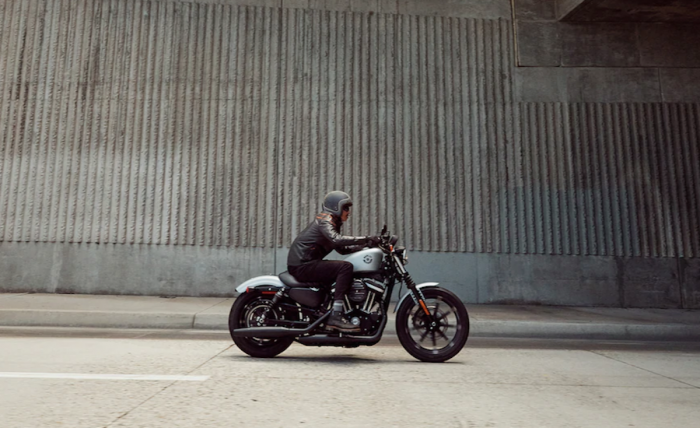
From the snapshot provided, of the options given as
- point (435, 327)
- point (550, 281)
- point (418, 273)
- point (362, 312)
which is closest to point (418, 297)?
point (435, 327)

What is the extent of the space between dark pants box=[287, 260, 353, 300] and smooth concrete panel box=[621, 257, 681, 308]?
766cm

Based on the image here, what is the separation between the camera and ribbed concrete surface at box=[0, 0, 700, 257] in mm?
9828

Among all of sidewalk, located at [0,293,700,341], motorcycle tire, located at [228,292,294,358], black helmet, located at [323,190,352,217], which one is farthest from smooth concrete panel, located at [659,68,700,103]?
motorcycle tire, located at [228,292,294,358]

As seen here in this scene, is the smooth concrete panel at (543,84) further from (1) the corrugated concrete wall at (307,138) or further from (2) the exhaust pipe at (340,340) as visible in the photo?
(2) the exhaust pipe at (340,340)

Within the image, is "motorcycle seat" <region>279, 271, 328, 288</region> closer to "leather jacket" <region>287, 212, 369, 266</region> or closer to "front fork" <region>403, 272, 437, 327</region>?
"leather jacket" <region>287, 212, 369, 266</region>

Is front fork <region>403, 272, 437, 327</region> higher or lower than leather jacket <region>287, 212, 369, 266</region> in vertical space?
lower

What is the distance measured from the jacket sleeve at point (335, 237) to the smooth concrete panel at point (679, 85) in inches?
368

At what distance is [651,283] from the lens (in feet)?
31.8

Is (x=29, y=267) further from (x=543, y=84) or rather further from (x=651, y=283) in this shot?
(x=651, y=283)

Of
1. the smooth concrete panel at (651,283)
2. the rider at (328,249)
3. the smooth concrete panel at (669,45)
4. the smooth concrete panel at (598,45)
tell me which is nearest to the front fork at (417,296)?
the rider at (328,249)

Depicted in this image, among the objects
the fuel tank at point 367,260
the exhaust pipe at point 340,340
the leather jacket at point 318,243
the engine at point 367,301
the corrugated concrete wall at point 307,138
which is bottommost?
the exhaust pipe at point 340,340

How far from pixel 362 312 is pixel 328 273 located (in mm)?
542

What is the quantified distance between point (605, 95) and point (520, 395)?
914 centimetres

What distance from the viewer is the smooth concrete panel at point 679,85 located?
10.4 m
